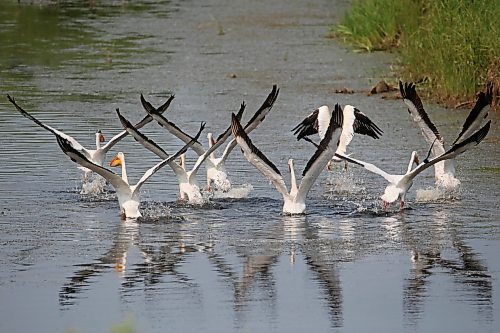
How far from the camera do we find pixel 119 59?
77.2ft

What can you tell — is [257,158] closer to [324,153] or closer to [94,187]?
[324,153]

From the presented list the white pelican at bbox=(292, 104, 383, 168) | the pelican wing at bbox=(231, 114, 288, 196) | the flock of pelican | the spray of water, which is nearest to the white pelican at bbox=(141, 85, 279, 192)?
the flock of pelican

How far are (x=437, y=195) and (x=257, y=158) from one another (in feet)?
5.84

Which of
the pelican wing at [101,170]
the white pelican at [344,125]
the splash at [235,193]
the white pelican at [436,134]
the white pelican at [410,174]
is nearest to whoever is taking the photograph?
the pelican wing at [101,170]

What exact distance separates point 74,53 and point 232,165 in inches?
398

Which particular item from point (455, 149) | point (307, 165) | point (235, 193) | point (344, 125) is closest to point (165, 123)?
point (235, 193)

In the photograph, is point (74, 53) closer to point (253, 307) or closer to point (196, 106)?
point (196, 106)

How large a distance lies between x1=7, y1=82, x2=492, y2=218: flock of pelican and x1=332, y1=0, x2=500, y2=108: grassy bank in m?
3.06

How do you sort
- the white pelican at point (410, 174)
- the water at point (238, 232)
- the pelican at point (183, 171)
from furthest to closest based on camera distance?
1. the pelican at point (183, 171)
2. the white pelican at point (410, 174)
3. the water at point (238, 232)

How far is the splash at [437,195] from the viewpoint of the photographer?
504 inches

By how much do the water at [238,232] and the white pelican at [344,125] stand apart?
0.94 ft

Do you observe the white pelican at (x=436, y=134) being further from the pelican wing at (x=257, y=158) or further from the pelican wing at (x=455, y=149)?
the pelican wing at (x=257, y=158)

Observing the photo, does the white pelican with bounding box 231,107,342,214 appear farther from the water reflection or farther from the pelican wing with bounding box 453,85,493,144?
the pelican wing with bounding box 453,85,493,144

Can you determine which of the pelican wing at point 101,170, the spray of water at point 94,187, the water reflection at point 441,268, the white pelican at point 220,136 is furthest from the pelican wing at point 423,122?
the pelican wing at point 101,170
